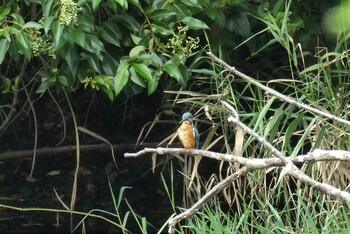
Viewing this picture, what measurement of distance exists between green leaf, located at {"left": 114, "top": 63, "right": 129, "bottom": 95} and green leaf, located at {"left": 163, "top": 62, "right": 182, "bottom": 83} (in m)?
0.18

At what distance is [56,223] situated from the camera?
5.30 metres

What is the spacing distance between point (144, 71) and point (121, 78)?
3.9 inches

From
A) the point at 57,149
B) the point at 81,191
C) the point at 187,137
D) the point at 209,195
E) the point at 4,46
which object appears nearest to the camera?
the point at 209,195

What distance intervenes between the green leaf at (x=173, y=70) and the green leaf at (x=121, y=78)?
0.18m

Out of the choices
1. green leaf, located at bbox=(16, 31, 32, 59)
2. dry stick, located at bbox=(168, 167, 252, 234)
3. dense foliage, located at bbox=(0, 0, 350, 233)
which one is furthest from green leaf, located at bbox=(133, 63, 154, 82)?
dry stick, located at bbox=(168, 167, 252, 234)

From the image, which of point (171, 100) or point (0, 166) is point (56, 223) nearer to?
point (0, 166)

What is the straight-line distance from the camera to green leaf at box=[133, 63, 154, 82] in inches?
137

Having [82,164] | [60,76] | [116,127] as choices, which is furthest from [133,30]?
[82,164]

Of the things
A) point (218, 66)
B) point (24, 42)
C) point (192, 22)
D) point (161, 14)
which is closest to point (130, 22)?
point (161, 14)

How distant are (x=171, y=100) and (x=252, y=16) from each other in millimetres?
567

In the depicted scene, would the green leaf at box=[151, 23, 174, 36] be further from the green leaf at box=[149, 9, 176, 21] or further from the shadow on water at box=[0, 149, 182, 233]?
the shadow on water at box=[0, 149, 182, 233]

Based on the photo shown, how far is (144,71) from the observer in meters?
3.49

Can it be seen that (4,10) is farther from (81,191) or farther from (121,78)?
(81,191)

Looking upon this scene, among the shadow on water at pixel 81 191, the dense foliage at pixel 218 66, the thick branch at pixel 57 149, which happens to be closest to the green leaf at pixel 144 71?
the dense foliage at pixel 218 66
